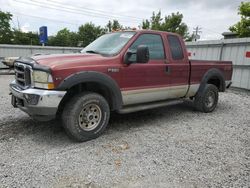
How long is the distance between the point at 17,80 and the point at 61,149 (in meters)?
1.57

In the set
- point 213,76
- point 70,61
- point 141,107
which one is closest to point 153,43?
point 141,107

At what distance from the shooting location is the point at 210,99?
6121mm

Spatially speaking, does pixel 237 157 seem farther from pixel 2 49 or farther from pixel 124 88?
pixel 2 49

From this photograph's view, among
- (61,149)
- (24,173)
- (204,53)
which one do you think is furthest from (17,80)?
(204,53)

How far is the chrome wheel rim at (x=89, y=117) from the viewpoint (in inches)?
149

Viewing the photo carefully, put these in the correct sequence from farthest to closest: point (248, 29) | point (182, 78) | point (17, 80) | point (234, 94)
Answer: point (248, 29) → point (234, 94) → point (182, 78) → point (17, 80)

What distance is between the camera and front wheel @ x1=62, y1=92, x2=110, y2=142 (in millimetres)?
3623

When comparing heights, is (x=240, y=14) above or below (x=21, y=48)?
above

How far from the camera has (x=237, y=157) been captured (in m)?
3.44

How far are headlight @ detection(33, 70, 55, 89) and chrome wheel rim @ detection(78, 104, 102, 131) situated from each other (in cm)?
68

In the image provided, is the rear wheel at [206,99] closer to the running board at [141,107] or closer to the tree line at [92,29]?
the running board at [141,107]

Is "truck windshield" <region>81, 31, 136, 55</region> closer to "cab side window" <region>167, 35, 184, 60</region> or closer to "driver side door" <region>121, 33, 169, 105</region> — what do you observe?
"driver side door" <region>121, 33, 169, 105</region>

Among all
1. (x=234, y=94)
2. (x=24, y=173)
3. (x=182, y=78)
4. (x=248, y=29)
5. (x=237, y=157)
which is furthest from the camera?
(x=248, y=29)

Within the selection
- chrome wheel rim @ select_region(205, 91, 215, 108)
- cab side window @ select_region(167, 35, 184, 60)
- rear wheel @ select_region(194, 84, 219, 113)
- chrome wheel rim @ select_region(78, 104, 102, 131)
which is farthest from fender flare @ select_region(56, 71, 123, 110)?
chrome wheel rim @ select_region(205, 91, 215, 108)
